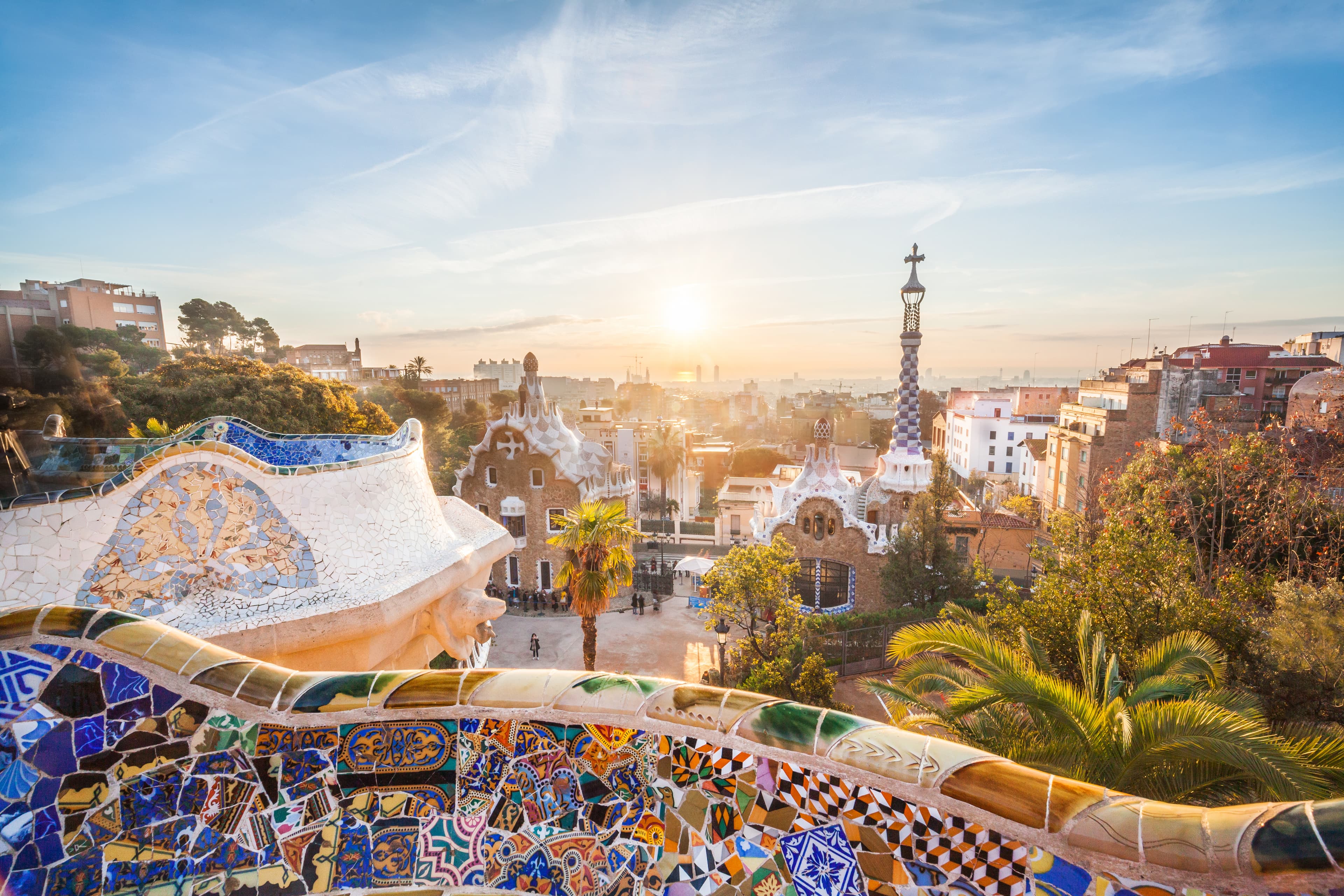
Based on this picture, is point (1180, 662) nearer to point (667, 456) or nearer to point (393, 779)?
point (393, 779)

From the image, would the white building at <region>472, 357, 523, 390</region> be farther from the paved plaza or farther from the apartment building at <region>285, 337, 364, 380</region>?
the paved plaza

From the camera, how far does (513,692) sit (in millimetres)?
2723

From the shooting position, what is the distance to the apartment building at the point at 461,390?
79.4 meters

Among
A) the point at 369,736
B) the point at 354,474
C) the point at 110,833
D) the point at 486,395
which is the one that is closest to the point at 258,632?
the point at 354,474

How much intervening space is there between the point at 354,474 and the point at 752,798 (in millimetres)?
6861

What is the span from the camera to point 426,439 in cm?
3731

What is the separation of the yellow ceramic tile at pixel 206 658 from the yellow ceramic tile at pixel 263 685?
106 mm

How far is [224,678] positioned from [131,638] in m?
0.48

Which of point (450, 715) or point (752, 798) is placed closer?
point (752, 798)

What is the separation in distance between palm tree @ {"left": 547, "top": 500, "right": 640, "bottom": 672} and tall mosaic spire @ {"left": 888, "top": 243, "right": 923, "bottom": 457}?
1278 centimetres

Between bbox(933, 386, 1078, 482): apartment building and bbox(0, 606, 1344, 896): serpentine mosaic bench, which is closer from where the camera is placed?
bbox(0, 606, 1344, 896): serpentine mosaic bench

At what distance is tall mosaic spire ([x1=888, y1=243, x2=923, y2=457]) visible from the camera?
71.3ft

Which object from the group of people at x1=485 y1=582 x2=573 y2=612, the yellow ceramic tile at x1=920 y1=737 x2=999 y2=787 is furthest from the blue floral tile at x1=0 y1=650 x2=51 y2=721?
the group of people at x1=485 y1=582 x2=573 y2=612

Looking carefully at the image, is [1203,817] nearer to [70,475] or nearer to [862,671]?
[70,475]
